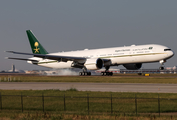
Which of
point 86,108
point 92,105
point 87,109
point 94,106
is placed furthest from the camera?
point 92,105

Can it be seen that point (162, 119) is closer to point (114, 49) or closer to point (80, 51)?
point (114, 49)

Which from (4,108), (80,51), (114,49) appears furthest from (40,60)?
(4,108)

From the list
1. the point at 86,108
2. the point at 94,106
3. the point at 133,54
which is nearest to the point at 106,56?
the point at 133,54

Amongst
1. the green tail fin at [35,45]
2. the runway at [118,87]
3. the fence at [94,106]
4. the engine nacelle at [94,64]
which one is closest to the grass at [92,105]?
the fence at [94,106]

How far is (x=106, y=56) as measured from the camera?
65.5 m

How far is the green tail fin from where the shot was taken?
79.8 metres

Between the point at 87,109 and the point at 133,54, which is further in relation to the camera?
the point at 133,54

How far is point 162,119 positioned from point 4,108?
13709 mm

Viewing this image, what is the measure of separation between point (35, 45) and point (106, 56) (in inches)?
989

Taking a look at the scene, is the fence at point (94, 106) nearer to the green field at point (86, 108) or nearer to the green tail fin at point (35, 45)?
the green field at point (86, 108)

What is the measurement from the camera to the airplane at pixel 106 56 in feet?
190

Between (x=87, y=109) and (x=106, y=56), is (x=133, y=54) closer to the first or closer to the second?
(x=106, y=56)

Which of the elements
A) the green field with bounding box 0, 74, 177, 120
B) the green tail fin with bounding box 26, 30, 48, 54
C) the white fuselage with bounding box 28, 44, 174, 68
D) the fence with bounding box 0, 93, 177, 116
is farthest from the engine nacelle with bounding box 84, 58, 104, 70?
the fence with bounding box 0, 93, 177, 116

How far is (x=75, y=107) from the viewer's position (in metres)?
23.2
